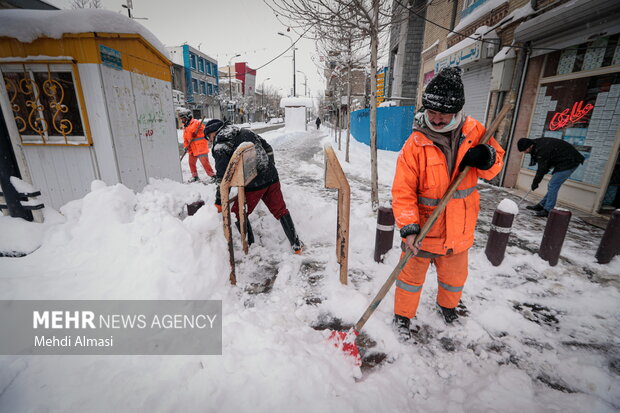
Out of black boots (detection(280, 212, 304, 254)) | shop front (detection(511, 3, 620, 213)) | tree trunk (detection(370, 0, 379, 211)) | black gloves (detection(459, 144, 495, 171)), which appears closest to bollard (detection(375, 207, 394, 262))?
black boots (detection(280, 212, 304, 254))

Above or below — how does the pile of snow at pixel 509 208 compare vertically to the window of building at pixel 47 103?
below

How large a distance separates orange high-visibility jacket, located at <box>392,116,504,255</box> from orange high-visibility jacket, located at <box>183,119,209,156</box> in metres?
6.41

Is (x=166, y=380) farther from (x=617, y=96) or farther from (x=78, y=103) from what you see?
(x=617, y=96)

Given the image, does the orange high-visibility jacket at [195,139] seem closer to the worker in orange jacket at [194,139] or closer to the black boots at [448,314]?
the worker in orange jacket at [194,139]

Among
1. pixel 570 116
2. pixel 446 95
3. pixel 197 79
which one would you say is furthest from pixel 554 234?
pixel 197 79

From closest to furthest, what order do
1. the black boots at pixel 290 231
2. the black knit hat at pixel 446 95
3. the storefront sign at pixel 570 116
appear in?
the black knit hat at pixel 446 95, the black boots at pixel 290 231, the storefront sign at pixel 570 116

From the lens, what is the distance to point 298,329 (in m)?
2.40

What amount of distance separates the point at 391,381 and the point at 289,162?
9.52 meters

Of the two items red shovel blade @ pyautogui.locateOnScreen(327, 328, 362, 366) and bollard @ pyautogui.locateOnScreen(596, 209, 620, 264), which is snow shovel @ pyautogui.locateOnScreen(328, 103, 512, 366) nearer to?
red shovel blade @ pyautogui.locateOnScreen(327, 328, 362, 366)

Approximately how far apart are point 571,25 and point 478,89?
3.32 metres

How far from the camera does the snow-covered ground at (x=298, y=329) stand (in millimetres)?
1755

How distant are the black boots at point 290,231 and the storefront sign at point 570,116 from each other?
21.3 feet

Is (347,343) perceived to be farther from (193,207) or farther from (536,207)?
(536,207)

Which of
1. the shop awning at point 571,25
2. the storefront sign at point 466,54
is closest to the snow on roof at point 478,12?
the storefront sign at point 466,54
